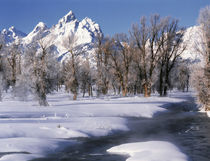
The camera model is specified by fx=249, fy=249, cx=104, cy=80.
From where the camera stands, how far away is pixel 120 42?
47938mm

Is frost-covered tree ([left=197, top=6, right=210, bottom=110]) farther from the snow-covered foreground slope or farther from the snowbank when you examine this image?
the snowbank

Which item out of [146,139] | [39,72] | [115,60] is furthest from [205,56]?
[115,60]

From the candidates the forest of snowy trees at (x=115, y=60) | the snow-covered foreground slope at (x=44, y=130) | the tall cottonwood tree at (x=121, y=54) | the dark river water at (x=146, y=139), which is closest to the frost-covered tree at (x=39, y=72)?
the forest of snowy trees at (x=115, y=60)

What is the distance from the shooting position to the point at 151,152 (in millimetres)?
10695

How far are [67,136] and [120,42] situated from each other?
3538cm

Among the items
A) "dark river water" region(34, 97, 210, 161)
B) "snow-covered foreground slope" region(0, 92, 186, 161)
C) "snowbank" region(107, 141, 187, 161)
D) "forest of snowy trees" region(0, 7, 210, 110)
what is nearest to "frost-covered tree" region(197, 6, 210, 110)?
"forest of snowy trees" region(0, 7, 210, 110)

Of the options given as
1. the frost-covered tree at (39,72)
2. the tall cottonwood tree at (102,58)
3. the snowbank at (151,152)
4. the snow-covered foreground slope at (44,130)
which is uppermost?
the tall cottonwood tree at (102,58)

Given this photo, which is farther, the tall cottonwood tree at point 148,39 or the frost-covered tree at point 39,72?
the tall cottonwood tree at point 148,39

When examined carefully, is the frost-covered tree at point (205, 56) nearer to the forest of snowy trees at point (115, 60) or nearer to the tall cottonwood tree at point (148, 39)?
the forest of snowy trees at point (115, 60)

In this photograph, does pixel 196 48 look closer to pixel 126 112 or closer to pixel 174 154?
pixel 126 112

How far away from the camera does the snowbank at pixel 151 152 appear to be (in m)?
10.0

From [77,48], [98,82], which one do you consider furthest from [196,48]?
[98,82]

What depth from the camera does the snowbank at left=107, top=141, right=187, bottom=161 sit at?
10.0 m

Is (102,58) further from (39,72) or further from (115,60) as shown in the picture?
(39,72)
